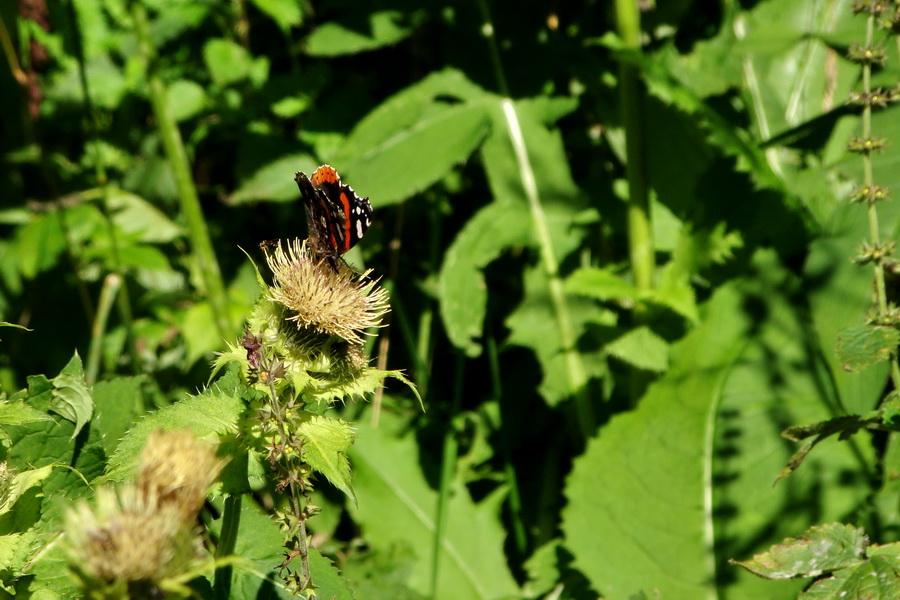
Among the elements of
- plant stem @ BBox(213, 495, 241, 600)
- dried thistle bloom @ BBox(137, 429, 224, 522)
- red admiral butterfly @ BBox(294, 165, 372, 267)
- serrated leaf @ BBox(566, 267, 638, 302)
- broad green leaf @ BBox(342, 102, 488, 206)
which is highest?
broad green leaf @ BBox(342, 102, 488, 206)

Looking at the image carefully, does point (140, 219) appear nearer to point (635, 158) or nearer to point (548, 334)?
point (548, 334)

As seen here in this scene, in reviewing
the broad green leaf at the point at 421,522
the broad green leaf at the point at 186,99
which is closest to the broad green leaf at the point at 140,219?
the broad green leaf at the point at 186,99

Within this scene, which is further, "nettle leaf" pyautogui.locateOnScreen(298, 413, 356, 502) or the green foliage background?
the green foliage background

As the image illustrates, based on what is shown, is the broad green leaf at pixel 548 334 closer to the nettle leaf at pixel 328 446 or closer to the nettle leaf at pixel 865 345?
the nettle leaf at pixel 865 345

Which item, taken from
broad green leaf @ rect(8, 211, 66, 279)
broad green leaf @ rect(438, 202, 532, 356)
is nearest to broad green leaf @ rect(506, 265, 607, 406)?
broad green leaf @ rect(438, 202, 532, 356)

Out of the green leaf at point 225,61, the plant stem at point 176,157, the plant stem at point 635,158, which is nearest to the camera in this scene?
the plant stem at point 635,158

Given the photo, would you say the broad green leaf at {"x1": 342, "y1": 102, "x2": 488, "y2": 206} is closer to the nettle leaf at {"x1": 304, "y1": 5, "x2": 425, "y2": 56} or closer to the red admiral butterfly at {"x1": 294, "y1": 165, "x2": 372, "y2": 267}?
the nettle leaf at {"x1": 304, "y1": 5, "x2": 425, "y2": 56}

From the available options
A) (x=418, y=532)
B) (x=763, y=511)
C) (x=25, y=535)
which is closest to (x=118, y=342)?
(x=418, y=532)
